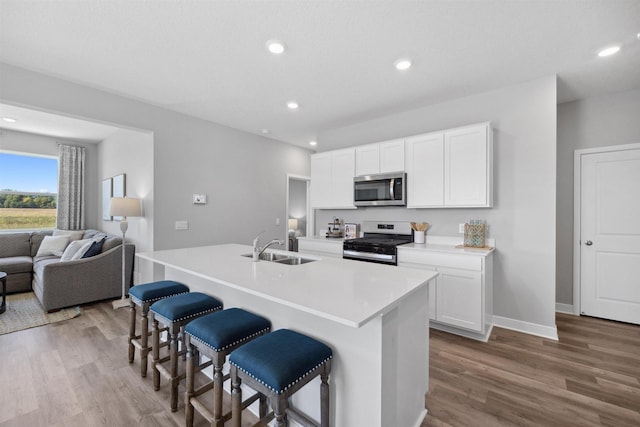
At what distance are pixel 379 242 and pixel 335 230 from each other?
1018 millimetres

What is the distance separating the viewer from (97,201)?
19.6 feet

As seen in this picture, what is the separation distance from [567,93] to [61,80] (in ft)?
18.5

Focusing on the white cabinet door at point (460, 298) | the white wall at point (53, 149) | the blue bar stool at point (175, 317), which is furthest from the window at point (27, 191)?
the white cabinet door at point (460, 298)

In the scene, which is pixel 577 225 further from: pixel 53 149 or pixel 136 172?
pixel 53 149

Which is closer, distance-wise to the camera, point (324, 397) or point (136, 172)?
point (324, 397)

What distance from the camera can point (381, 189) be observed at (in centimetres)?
367

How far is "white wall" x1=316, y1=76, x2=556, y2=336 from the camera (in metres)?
2.83

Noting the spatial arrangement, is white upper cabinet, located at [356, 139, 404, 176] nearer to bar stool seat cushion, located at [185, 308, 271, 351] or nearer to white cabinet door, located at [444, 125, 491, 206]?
Result: white cabinet door, located at [444, 125, 491, 206]

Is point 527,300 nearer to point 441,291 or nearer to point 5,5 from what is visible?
point 441,291

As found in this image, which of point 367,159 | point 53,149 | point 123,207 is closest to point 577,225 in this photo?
point 367,159

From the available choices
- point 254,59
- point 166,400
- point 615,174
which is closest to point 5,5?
point 254,59

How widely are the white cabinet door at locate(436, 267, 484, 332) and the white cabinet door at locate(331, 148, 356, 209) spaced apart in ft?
5.44

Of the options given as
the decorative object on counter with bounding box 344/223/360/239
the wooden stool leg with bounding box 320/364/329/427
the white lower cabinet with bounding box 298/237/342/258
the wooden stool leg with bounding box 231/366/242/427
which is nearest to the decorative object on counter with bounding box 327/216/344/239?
the decorative object on counter with bounding box 344/223/360/239

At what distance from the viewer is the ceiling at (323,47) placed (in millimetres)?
1905
